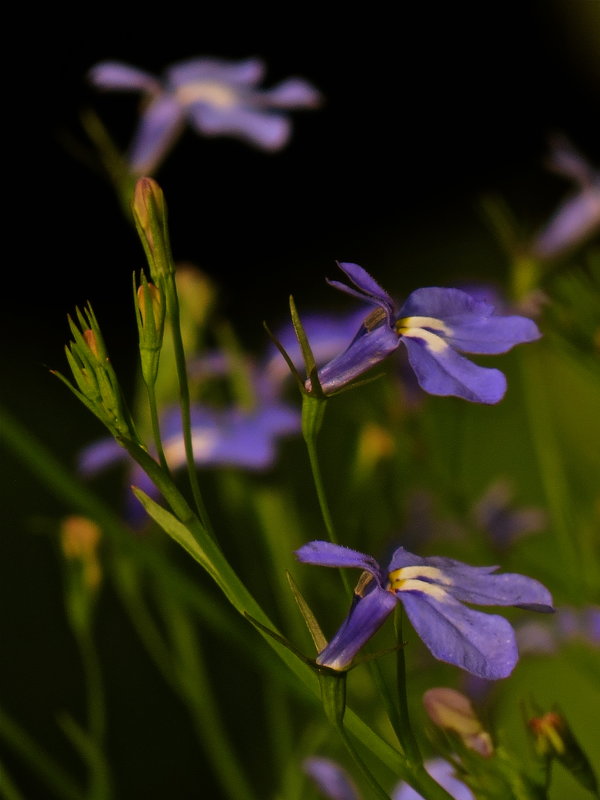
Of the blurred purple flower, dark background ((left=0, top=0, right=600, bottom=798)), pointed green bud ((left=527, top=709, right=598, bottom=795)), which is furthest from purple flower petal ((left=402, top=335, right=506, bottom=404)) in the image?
dark background ((left=0, top=0, right=600, bottom=798))

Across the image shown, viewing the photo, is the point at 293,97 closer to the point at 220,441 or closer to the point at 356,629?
the point at 220,441

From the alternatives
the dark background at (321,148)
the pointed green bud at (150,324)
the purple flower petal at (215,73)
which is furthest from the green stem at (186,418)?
the dark background at (321,148)

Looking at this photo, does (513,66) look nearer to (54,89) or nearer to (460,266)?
(460,266)

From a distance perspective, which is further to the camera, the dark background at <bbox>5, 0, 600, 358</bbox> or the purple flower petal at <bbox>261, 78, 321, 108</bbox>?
the dark background at <bbox>5, 0, 600, 358</bbox>

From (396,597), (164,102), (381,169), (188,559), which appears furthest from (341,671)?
(381,169)

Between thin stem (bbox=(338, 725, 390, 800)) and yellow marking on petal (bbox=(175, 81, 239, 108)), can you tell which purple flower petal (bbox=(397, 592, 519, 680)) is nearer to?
thin stem (bbox=(338, 725, 390, 800))

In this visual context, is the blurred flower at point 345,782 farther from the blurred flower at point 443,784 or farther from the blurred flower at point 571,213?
the blurred flower at point 571,213

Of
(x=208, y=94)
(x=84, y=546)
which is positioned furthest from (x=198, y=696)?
(x=208, y=94)

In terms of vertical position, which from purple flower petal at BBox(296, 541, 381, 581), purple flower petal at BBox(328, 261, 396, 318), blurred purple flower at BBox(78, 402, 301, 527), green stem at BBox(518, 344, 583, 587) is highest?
purple flower petal at BBox(328, 261, 396, 318)
